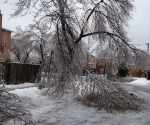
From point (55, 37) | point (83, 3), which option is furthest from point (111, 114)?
point (83, 3)

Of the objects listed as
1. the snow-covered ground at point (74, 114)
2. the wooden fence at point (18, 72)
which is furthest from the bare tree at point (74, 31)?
the wooden fence at point (18, 72)

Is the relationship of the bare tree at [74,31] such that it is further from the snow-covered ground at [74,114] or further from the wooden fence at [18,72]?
the wooden fence at [18,72]

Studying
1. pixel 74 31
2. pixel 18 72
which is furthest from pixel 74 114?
pixel 18 72

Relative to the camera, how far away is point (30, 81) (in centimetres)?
1593

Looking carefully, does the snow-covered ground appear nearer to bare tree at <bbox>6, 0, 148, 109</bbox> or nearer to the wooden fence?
bare tree at <bbox>6, 0, 148, 109</bbox>

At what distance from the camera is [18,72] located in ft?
48.4

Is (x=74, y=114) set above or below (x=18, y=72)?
below

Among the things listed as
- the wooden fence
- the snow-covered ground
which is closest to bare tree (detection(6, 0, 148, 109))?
the snow-covered ground

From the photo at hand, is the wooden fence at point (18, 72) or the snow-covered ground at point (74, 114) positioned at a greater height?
the wooden fence at point (18, 72)

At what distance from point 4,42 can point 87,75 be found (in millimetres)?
Result: 22332

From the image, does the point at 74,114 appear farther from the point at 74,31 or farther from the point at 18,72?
the point at 18,72

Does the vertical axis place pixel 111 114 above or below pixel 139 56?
below

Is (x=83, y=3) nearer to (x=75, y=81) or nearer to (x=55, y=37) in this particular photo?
(x=55, y=37)

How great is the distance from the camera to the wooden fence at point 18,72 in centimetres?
1388
